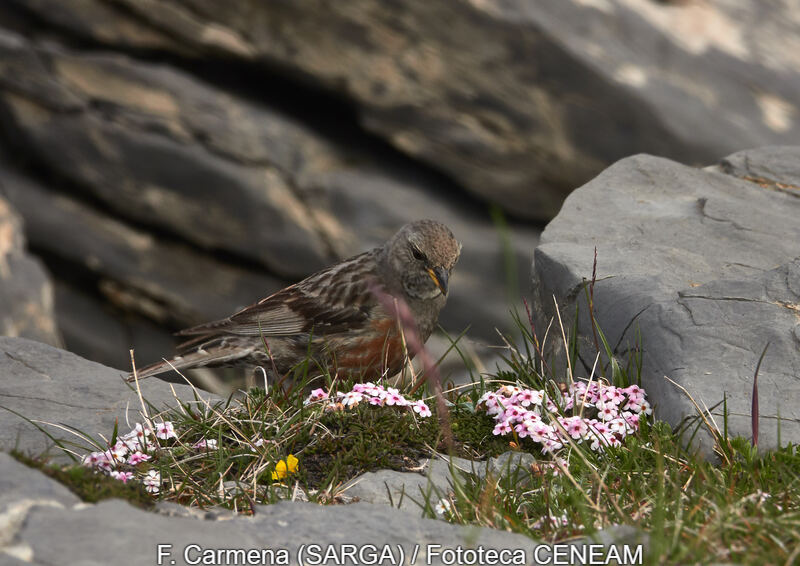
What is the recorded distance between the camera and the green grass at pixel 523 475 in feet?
11.6

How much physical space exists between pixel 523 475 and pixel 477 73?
9.82m

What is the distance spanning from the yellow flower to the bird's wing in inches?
84.2

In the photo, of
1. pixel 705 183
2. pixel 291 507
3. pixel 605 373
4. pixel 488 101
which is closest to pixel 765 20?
pixel 488 101

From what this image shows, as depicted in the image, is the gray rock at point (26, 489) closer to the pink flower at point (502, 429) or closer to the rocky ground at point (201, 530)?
the rocky ground at point (201, 530)

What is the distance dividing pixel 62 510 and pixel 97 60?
1181 cm

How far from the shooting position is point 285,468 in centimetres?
449

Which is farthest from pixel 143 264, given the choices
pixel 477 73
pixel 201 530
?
pixel 201 530

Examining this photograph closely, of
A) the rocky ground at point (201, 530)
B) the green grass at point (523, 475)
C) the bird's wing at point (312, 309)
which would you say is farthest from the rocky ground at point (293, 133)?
the rocky ground at point (201, 530)

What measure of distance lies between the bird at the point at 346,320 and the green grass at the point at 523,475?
1.17 metres

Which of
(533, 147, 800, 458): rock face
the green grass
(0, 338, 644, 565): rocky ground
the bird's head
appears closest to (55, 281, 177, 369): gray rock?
the bird's head

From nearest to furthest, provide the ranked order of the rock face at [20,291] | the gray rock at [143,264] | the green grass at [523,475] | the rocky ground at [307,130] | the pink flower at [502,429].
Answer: the green grass at [523,475] → the pink flower at [502,429] → the rock face at [20,291] → the rocky ground at [307,130] → the gray rock at [143,264]

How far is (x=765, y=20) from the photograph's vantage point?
53.2ft

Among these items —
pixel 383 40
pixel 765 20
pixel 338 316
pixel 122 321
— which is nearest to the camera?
pixel 338 316

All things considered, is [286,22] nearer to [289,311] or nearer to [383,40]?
[383,40]
